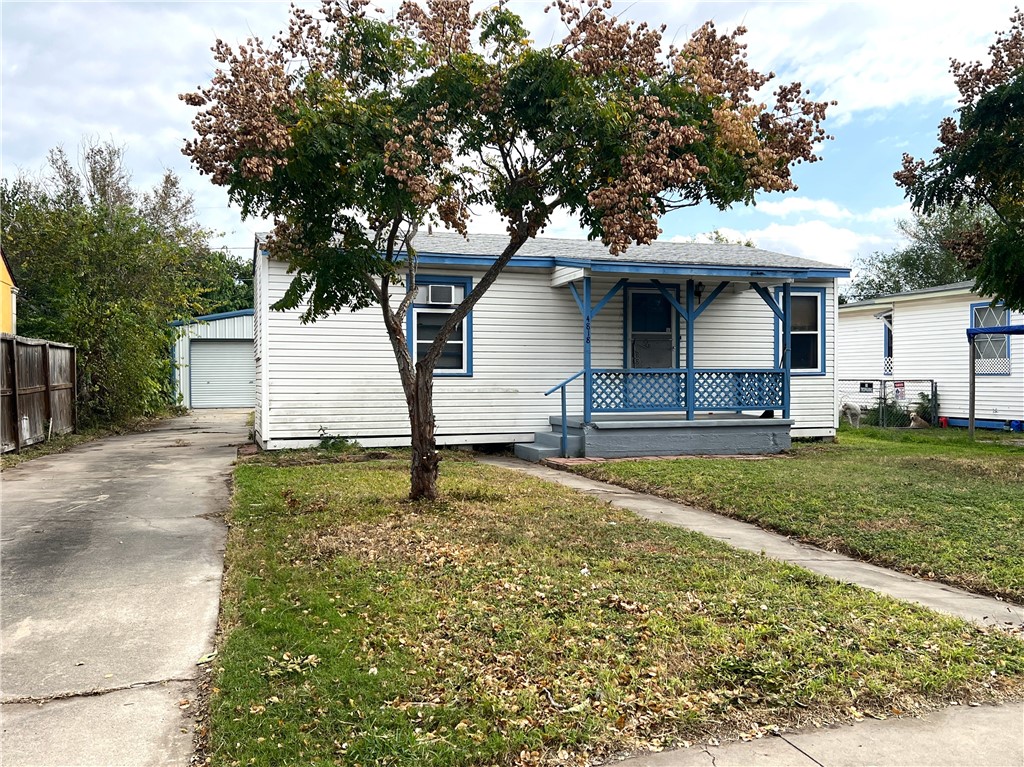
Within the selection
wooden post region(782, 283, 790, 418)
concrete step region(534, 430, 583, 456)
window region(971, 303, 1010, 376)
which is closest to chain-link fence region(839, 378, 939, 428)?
window region(971, 303, 1010, 376)

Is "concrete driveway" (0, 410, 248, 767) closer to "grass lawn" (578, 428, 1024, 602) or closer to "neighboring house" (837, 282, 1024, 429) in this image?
"grass lawn" (578, 428, 1024, 602)

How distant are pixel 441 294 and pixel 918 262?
33.4 meters

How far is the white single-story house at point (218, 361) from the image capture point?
93.6 feet

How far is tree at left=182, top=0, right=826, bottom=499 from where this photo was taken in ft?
20.8

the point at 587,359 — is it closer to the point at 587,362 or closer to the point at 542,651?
the point at 587,362

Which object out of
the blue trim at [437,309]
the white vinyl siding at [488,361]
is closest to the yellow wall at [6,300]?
the white vinyl siding at [488,361]

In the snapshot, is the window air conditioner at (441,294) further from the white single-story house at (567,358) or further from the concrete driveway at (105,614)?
the concrete driveway at (105,614)

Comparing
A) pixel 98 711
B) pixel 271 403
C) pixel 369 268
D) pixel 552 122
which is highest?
pixel 552 122

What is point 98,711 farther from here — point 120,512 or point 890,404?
point 890,404

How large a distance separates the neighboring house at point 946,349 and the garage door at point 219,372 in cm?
2038

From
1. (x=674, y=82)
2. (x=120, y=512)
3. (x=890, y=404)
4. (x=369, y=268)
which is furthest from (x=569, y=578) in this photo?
(x=890, y=404)

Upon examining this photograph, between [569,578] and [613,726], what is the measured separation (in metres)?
2.01

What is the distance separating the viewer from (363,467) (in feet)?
36.3

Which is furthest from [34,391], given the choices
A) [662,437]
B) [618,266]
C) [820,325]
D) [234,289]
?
[234,289]
